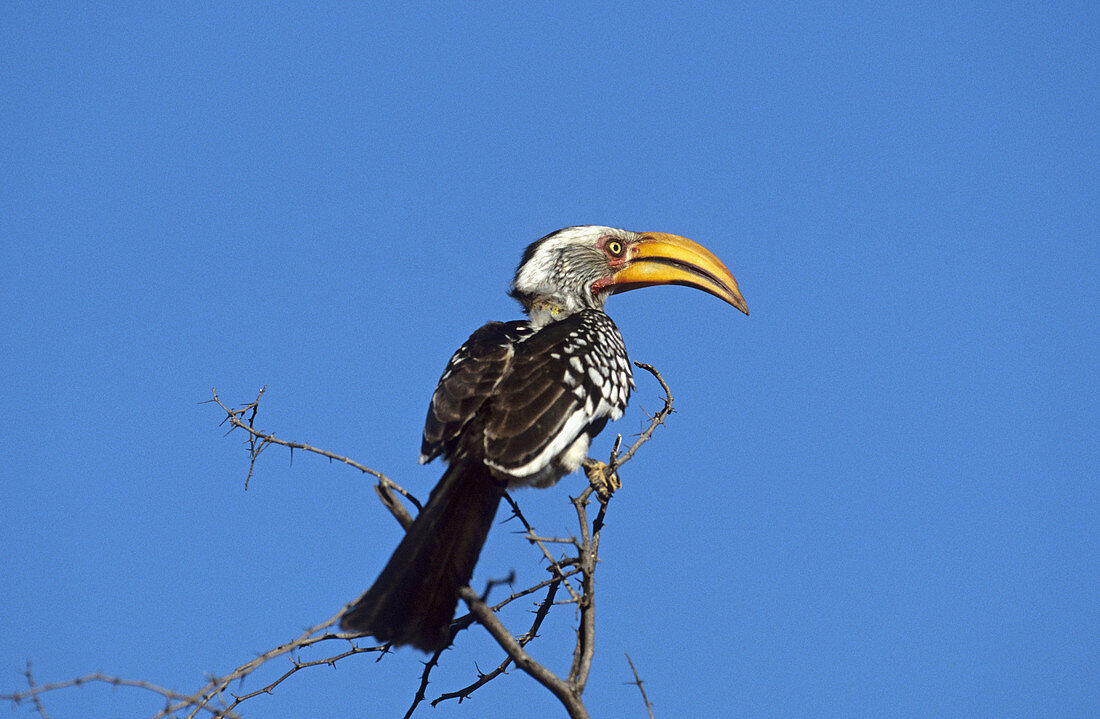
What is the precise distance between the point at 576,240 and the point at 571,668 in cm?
341

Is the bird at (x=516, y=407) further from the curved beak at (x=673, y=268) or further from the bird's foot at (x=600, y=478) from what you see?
the bird's foot at (x=600, y=478)

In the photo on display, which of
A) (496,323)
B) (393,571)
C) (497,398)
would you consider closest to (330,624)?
(393,571)

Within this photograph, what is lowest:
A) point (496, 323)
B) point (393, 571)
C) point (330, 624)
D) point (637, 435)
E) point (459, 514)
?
point (330, 624)

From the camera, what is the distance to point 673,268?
5.81 meters

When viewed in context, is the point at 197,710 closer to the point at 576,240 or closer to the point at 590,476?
the point at 590,476

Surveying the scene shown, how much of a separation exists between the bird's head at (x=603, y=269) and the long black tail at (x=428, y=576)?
6.98ft

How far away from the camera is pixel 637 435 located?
383 cm

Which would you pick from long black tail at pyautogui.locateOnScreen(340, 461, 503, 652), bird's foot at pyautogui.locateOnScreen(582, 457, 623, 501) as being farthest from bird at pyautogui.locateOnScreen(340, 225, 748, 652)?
bird's foot at pyautogui.locateOnScreen(582, 457, 623, 501)

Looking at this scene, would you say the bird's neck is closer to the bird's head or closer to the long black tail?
the bird's head

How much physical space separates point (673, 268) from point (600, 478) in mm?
1816

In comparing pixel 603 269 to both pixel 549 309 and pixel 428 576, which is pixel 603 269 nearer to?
pixel 549 309

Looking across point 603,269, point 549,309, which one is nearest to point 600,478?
point 549,309

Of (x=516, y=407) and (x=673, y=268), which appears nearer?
(x=516, y=407)

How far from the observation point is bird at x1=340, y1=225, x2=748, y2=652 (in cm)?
329
